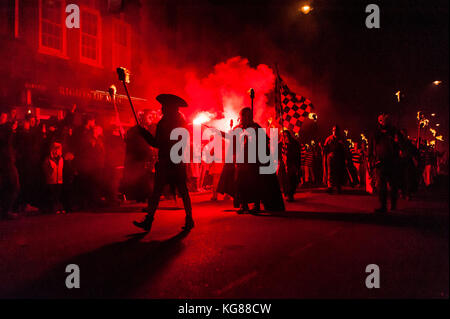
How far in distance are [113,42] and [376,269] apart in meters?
17.9

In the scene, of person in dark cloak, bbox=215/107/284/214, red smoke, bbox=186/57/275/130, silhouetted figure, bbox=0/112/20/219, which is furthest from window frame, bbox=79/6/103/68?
person in dark cloak, bbox=215/107/284/214

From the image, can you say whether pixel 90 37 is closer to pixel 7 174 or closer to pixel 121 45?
Result: pixel 121 45

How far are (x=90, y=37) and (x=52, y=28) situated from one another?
2044 mm

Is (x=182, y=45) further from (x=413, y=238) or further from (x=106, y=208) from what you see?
(x=413, y=238)

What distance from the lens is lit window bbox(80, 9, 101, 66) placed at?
59.0ft

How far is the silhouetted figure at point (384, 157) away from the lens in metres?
8.44

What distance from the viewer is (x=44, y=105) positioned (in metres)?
15.3

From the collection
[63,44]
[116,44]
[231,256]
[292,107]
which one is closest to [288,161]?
[292,107]

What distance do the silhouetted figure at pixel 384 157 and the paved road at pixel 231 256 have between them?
74 centimetres

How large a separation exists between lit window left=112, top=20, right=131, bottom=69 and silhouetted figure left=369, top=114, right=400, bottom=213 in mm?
14134

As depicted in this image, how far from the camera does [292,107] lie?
1270 centimetres

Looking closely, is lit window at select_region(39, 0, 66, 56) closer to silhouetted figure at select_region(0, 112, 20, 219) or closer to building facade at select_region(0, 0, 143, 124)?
building facade at select_region(0, 0, 143, 124)
